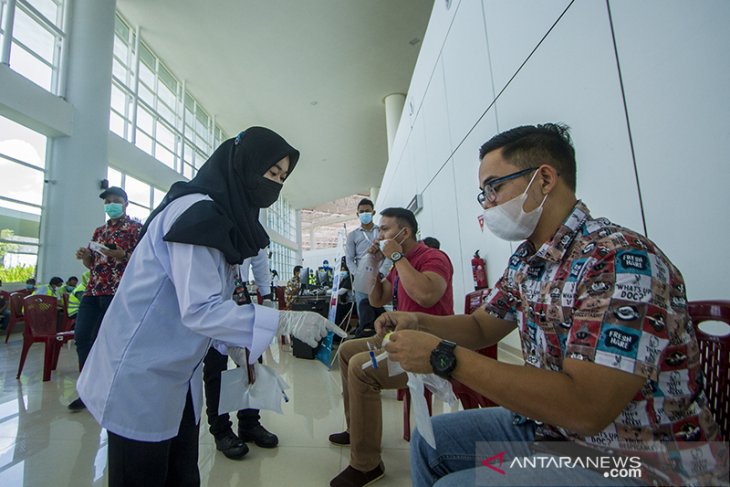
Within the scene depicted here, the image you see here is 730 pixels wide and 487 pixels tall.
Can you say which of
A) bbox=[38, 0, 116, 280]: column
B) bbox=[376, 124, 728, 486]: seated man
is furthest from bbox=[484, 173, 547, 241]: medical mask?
bbox=[38, 0, 116, 280]: column

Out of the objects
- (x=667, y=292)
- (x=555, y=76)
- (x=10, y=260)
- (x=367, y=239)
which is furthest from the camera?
(x=10, y=260)

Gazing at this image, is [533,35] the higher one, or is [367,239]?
[533,35]

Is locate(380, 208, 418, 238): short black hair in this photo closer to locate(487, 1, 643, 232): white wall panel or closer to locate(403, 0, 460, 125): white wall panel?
locate(487, 1, 643, 232): white wall panel

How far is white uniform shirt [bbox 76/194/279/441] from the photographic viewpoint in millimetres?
790

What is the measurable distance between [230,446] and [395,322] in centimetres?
120

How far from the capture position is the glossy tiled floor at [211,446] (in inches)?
58.2

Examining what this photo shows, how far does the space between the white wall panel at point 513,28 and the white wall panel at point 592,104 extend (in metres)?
0.10

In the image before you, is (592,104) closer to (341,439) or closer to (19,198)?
(341,439)

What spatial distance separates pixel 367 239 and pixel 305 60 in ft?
20.2

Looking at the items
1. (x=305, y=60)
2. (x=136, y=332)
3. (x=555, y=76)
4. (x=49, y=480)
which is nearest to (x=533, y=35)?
(x=555, y=76)

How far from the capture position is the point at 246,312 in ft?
2.69

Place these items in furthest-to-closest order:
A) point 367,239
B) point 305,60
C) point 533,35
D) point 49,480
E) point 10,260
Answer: point 305,60
point 10,260
point 367,239
point 533,35
point 49,480

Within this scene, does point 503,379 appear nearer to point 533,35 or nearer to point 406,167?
point 533,35

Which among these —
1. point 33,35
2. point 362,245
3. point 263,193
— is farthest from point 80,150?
point 263,193
